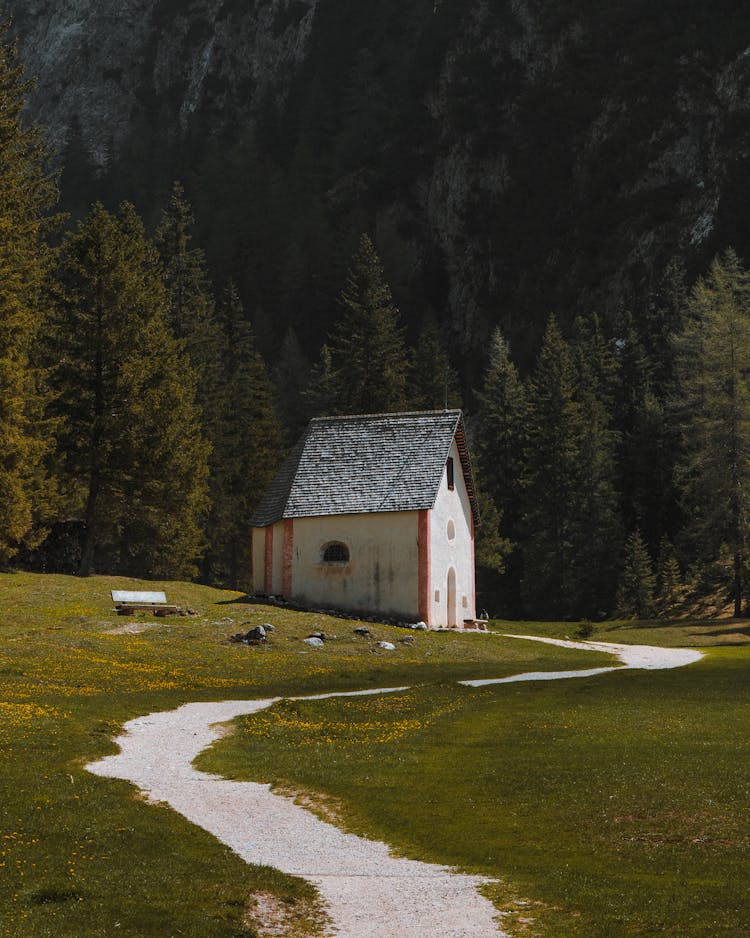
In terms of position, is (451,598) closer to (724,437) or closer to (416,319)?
(724,437)

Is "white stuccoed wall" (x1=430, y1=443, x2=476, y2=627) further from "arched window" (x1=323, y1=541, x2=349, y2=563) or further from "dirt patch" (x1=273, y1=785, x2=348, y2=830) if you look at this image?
"dirt patch" (x1=273, y1=785, x2=348, y2=830)

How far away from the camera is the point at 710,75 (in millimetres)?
128125

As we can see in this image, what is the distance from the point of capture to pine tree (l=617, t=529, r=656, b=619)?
274ft

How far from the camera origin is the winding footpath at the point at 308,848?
1350 centimetres

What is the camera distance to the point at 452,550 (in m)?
65.9

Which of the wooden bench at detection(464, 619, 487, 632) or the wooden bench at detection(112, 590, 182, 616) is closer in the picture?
the wooden bench at detection(112, 590, 182, 616)

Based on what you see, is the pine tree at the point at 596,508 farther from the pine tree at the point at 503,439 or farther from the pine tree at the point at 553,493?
the pine tree at the point at 503,439

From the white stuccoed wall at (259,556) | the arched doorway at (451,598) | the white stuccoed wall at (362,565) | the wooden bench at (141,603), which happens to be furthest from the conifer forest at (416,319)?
the arched doorway at (451,598)

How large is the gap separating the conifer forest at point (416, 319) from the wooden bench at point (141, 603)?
7.40m

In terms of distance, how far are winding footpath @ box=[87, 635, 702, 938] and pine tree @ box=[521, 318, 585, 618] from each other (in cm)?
7058

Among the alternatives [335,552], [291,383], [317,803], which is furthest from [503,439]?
[317,803]

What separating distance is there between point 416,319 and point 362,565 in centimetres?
9202

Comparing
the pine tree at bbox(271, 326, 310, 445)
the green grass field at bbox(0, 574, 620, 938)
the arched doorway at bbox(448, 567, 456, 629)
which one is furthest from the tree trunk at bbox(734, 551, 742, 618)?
the pine tree at bbox(271, 326, 310, 445)

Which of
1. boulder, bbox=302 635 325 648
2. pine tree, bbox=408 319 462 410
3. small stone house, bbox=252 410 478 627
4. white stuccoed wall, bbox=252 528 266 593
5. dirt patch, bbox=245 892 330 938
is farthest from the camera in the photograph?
pine tree, bbox=408 319 462 410
